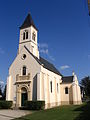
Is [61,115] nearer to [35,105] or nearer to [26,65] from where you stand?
[35,105]

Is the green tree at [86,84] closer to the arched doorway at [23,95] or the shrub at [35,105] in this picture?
the arched doorway at [23,95]

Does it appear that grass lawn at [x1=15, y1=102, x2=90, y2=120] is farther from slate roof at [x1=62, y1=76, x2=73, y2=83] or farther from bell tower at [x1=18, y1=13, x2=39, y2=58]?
slate roof at [x1=62, y1=76, x2=73, y2=83]

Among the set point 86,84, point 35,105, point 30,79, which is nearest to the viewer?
point 35,105

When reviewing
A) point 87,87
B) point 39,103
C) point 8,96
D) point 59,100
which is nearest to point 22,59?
point 8,96

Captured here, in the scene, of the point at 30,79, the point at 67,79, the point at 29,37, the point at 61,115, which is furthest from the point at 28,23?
the point at 61,115

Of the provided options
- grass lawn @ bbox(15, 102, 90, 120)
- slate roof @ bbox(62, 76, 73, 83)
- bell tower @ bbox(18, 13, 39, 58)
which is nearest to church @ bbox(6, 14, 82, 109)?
bell tower @ bbox(18, 13, 39, 58)

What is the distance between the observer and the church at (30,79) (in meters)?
29.0

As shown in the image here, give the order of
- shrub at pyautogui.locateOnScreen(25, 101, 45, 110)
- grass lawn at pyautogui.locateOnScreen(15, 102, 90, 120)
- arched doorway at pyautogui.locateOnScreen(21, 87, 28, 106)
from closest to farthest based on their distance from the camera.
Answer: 1. grass lawn at pyautogui.locateOnScreen(15, 102, 90, 120)
2. shrub at pyautogui.locateOnScreen(25, 101, 45, 110)
3. arched doorway at pyautogui.locateOnScreen(21, 87, 28, 106)

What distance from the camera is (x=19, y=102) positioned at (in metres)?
29.9

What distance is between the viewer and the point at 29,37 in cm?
3488

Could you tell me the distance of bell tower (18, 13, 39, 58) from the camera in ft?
113

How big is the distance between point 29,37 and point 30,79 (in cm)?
1017

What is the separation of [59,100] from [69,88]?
401 centimetres

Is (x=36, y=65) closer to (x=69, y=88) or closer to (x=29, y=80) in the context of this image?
(x=29, y=80)
